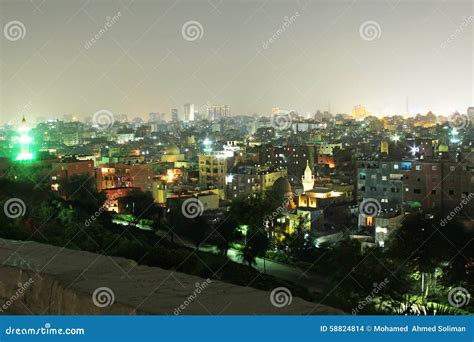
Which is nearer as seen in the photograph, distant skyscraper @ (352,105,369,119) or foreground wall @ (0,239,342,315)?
foreground wall @ (0,239,342,315)

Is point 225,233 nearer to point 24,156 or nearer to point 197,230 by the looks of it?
point 197,230

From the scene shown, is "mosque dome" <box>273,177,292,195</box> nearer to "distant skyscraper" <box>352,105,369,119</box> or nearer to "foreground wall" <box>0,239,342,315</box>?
"foreground wall" <box>0,239,342,315</box>

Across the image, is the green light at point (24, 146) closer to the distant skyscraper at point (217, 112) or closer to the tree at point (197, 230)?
the tree at point (197, 230)

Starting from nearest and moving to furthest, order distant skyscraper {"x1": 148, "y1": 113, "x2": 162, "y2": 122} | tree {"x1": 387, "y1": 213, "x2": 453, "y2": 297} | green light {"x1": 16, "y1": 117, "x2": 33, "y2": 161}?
tree {"x1": 387, "y1": 213, "x2": 453, "y2": 297}
green light {"x1": 16, "y1": 117, "x2": 33, "y2": 161}
distant skyscraper {"x1": 148, "y1": 113, "x2": 162, "y2": 122}

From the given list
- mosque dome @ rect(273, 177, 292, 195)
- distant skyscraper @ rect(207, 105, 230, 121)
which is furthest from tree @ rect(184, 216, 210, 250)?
distant skyscraper @ rect(207, 105, 230, 121)

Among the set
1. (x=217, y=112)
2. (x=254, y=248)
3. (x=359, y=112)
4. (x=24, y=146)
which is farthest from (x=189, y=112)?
(x=254, y=248)

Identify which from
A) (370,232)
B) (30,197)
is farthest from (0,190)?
(370,232)

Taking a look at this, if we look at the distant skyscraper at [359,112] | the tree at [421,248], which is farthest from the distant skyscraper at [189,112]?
the tree at [421,248]

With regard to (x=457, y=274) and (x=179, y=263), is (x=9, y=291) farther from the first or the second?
(x=457, y=274)
